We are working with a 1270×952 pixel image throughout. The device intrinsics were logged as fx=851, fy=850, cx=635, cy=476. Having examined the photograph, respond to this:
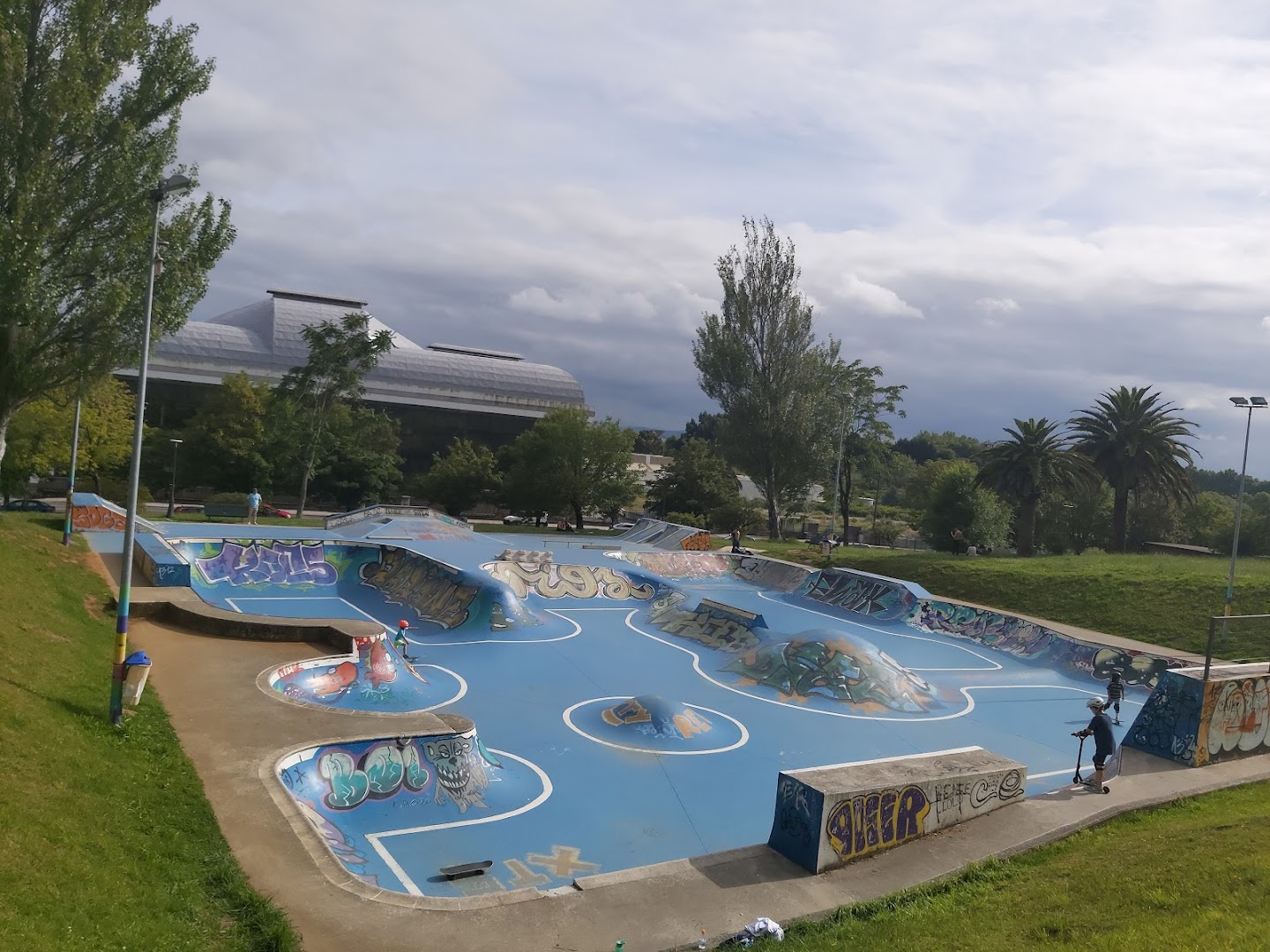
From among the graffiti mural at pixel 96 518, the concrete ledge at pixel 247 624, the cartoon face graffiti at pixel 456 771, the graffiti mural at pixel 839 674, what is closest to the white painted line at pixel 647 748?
the graffiti mural at pixel 839 674

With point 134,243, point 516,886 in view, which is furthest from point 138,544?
point 516,886

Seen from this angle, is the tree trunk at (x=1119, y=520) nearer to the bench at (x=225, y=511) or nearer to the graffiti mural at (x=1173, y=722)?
the graffiti mural at (x=1173, y=722)

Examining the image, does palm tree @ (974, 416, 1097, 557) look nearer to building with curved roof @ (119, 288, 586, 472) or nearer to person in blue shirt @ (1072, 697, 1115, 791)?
person in blue shirt @ (1072, 697, 1115, 791)

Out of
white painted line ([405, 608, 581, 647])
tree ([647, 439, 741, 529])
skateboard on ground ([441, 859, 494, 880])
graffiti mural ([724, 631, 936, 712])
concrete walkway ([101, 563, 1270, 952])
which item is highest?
tree ([647, 439, 741, 529])

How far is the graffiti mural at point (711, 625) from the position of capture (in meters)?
24.2

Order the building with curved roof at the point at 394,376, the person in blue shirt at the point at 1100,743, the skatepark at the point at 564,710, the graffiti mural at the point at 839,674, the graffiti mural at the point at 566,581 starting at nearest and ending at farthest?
the skatepark at the point at 564,710 → the person in blue shirt at the point at 1100,743 → the graffiti mural at the point at 839,674 → the graffiti mural at the point at 566,581 → the building with curved roof at the point at 394,376

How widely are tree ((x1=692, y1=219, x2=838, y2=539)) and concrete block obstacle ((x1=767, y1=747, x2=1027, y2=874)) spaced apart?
121ft

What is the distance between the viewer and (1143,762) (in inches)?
545

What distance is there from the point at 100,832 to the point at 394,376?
7318cm

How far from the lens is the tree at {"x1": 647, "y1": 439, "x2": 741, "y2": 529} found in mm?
58594

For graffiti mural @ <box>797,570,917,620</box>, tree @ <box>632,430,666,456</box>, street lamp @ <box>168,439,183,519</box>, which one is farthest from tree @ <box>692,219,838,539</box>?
tree @ <box>632,430,666,456</box>

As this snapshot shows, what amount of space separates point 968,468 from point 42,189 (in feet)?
144

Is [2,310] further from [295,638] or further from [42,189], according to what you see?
[295,638]

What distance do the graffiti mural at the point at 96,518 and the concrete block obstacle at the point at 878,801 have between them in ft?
97.5
